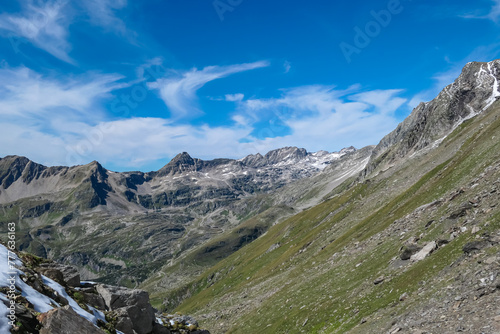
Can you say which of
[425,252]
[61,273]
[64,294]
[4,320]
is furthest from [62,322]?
[425,252]

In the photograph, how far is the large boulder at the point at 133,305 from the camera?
25.1 meters

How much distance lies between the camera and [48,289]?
19203 millimetres

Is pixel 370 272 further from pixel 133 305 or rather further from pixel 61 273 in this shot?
pixel 61 273

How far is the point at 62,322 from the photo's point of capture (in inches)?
589

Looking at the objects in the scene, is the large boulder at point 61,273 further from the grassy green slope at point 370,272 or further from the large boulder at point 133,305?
the grassy green slope at point 370,272

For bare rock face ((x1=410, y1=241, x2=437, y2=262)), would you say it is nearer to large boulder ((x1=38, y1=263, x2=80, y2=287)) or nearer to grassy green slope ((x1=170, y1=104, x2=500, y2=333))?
grassy green slope ((x1=170, y1=104, x2=500, y2=333))

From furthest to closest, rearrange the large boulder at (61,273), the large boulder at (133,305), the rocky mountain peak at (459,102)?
1. the rocky mountain peak at (459,102)
2. the large boulder at (133,305)
3. the large boulder at (61,273)

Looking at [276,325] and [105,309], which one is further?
[276,325]

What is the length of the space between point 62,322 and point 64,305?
4.58 m

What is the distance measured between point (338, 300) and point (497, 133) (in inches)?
1948

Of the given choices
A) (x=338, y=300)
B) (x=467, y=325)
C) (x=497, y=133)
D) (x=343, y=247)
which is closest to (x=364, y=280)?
(x=338, y=300)

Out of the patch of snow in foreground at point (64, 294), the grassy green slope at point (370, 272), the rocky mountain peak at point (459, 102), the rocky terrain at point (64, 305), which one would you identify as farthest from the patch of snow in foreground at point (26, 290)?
the rocky mountain peak at point (459, 102)

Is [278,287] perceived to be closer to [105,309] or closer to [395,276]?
[395,276]

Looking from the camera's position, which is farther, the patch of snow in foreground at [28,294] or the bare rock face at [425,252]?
the bare rock face at [425,252]
